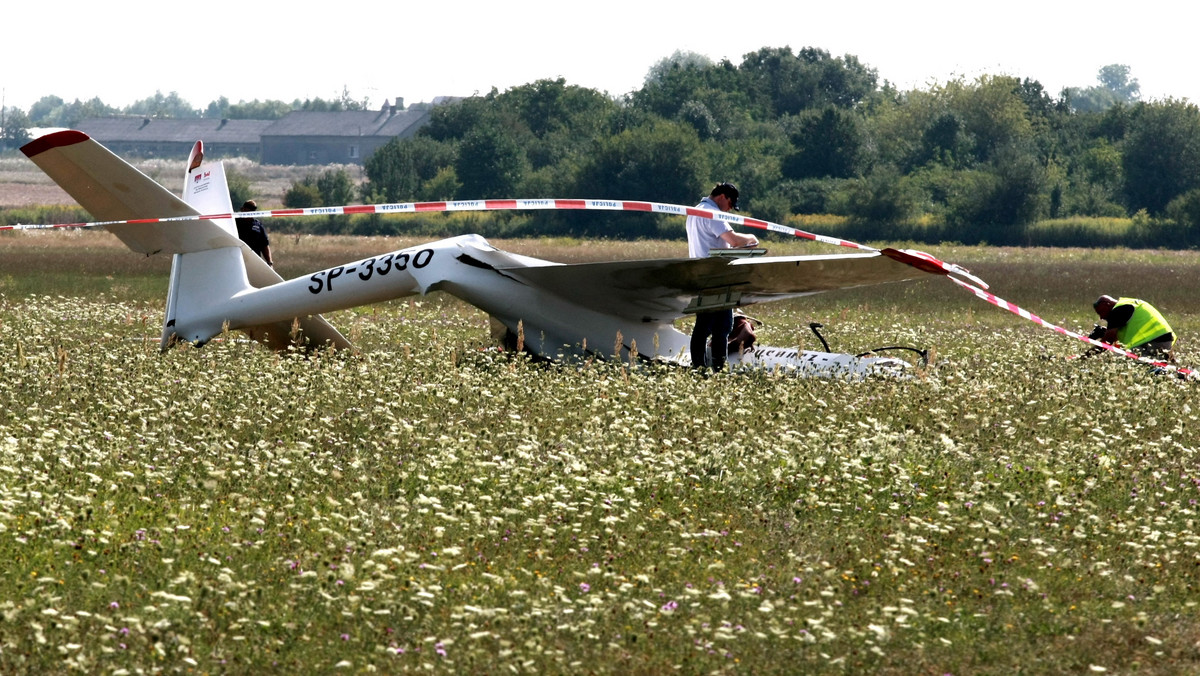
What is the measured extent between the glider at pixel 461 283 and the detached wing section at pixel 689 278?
1 centimetres

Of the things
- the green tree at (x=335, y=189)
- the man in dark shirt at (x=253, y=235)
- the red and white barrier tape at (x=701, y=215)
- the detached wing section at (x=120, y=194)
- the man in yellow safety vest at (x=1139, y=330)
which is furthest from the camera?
the green tree at (x=335, y=189)

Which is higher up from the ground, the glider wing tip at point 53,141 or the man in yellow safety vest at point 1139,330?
the glider wing tip at point 53,141

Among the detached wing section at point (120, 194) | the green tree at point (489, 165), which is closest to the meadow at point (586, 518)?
the detached wing section at point (120, 194)

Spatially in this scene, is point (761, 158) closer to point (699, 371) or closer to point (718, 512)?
point (699, 371)

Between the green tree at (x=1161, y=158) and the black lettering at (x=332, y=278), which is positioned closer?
the black lettering at (x=332, y=278)

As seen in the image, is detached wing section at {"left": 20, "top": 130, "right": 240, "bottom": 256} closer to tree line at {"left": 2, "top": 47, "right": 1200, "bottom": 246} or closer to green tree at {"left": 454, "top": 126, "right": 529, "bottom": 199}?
tree line at {"left": 2, "top": 47, "right": 1200, "bottom": 246}

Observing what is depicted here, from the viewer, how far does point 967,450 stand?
31.0 feet

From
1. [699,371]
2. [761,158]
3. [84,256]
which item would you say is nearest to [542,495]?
[699,371]

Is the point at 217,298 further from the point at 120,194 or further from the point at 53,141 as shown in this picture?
the point at 53,141

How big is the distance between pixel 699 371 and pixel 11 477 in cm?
688

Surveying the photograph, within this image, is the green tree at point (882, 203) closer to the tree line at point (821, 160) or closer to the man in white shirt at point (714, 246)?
the tree line at point (821, 160)

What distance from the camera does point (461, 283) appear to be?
1345cm

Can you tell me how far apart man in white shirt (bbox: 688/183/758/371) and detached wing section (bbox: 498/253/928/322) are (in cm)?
30

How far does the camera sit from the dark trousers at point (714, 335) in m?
13.2
